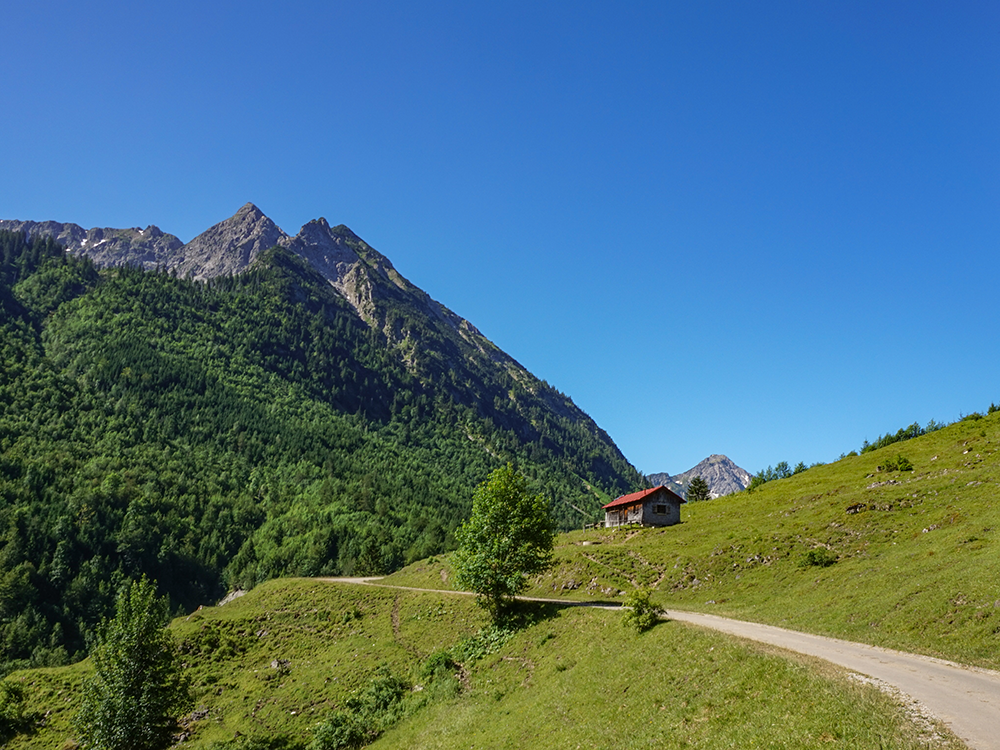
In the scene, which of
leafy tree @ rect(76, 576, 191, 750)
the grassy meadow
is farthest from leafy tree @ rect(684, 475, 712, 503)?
leafy tree @ rect(76, 576, 191, 750)

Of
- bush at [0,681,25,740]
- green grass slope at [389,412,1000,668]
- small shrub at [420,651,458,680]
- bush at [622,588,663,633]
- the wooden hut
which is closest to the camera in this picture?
green grass slope at [389,412,1000,668]

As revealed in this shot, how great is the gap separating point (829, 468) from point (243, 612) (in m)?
113

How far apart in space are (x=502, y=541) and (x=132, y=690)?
3368 cm

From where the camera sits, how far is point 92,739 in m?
43.9

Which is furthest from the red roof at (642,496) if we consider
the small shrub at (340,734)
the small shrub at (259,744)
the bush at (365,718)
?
the small shrub at (259,744)

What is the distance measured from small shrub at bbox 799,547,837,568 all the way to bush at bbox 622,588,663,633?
86.1 feet

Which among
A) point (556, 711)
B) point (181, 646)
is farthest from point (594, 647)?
point (181, 646)

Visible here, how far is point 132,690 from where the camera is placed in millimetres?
45031

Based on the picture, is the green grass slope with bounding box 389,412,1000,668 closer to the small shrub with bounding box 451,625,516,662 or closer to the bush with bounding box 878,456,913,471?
the bush with bounding box 878,456,913,471

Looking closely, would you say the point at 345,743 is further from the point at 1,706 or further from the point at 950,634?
the point at 1,706

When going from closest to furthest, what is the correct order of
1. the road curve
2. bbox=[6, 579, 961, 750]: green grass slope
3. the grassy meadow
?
the road curve
bbox=[6, 579, 961, 750]: green grass slope
the grassy meadow

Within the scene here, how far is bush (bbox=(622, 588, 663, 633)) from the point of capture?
35.7 metres

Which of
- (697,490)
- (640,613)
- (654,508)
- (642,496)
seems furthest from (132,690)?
(697,490)

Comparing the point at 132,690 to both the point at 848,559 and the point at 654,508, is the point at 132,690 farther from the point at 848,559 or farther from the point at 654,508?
the point at 654,508
